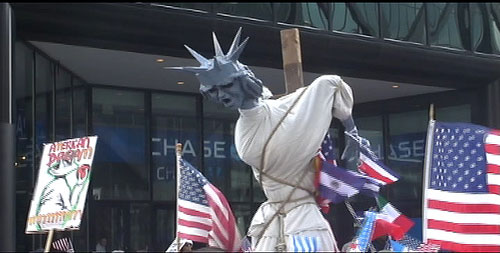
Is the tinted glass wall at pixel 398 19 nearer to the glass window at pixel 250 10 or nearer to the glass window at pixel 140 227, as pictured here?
the glass window at pixel 250 10

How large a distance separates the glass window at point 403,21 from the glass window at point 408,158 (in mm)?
3823

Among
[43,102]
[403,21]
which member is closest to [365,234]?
[43,102]

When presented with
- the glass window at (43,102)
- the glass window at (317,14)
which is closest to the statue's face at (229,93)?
the glass window at (43,102)

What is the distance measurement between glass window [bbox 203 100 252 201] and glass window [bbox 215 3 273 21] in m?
4.65

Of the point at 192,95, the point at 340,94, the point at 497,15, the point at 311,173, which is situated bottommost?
the point at 311,173

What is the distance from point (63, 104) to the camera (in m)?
18.5

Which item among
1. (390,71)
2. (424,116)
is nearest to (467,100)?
(424,116)

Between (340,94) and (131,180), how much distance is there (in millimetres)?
14702

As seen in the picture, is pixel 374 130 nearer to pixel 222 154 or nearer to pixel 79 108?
pixel 222 154

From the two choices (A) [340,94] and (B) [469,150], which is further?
(B) [469,150]

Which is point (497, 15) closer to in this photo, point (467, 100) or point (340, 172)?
point (467, 100)

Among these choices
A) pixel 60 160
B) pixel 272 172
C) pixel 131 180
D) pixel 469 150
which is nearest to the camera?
pixel 272 172

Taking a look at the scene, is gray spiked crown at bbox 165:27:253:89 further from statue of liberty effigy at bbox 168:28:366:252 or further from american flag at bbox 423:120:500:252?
american flag at bbox 423:120:500:252

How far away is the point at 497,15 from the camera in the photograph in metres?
20.7
